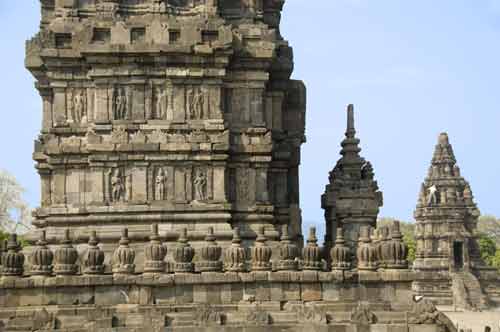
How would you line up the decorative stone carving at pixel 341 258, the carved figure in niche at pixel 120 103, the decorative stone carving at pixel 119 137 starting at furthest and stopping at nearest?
the carved figure in niche at pixel 120 103 → the decorative stone carving at pixel 119 137 → the decorative stone carving at pixel 341 258

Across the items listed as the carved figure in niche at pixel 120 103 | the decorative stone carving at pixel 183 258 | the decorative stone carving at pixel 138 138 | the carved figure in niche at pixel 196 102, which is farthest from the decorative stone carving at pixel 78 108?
the decorative stone carving at pixel 183 258

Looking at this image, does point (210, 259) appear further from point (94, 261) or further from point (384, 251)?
point (384, 251)

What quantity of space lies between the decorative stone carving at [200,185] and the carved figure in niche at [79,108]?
3444 millimetres

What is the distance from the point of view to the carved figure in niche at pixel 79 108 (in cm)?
3117

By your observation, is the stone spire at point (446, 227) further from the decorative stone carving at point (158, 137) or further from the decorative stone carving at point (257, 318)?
the decorative stone carving at point (257, 318)

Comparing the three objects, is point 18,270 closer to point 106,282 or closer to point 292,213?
point 106,282

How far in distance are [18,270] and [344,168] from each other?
1188cm

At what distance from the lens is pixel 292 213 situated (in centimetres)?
3362

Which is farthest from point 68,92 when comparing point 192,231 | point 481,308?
point 481,308

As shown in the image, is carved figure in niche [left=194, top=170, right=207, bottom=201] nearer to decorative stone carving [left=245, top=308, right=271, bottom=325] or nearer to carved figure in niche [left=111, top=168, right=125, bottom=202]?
carved figure in niche [left=111, top=168, right=125, bottom=202]

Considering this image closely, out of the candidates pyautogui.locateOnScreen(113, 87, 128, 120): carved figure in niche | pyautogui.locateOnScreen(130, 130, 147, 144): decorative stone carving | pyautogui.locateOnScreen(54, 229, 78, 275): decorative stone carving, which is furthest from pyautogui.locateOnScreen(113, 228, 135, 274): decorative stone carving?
pyautogui.locateOnScreen(113, 87, 128, 120): carved figure in niche

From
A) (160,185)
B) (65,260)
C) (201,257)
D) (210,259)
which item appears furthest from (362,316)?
(65,260)

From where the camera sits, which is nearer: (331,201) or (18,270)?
(18,270)

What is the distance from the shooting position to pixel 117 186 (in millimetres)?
30297
